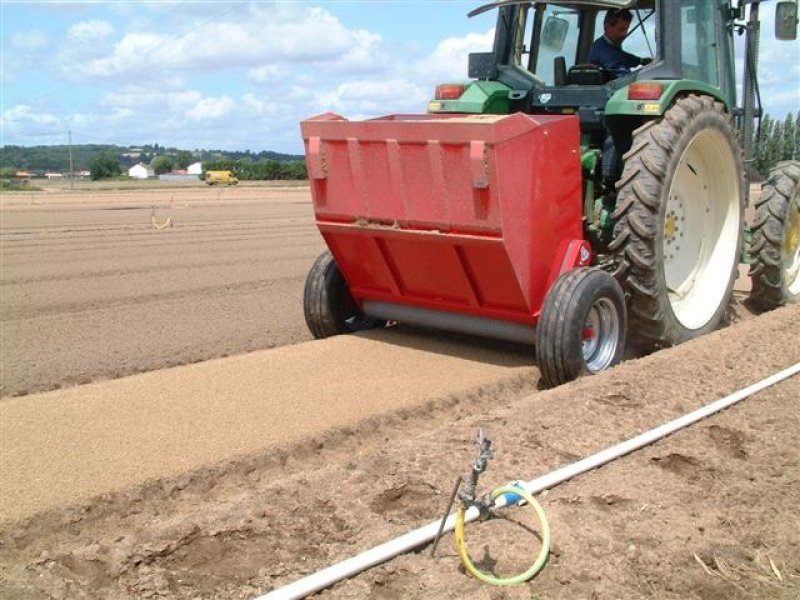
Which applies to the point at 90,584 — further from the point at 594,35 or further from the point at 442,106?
the point at 594,35

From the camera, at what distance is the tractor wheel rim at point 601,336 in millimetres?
5699

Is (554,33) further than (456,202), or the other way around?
(554,33)

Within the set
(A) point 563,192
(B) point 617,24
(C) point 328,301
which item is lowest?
(C) point 328,301

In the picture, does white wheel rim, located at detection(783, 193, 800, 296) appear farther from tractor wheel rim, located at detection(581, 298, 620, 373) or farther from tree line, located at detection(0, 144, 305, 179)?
tree line, located at detection(0, 144, 305, 179)

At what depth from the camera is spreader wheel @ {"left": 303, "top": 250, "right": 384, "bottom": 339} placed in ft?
22.0

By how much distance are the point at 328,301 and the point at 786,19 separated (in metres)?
3.90

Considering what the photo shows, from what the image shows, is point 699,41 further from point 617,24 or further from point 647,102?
point 647,102

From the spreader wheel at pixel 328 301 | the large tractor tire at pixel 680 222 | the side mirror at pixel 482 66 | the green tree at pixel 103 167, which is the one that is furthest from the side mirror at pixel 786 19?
the green tree at pixel 103 167

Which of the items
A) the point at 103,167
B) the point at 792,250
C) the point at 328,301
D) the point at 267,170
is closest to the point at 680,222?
the point at 792,250

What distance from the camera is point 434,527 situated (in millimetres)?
3275

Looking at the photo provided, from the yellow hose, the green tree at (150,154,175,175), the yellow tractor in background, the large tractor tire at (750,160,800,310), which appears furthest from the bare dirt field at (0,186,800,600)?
the green tree at (150,154,175,175)

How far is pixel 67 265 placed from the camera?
11711mm

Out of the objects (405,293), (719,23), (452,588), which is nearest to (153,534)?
(452,588)

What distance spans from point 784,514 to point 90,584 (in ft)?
8.26
